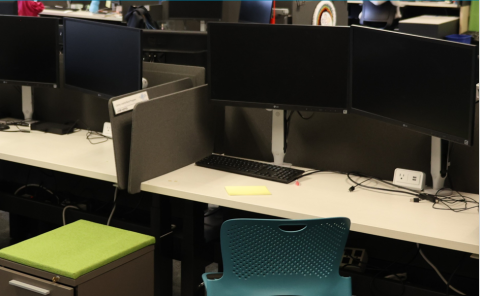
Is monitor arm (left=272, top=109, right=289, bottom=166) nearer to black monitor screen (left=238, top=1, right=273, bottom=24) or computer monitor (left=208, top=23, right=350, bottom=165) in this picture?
computer monitor (left=208, top=23, right=350, bottom=165)

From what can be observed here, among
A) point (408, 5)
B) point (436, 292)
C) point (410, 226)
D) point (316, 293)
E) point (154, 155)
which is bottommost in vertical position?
point (436, 292)

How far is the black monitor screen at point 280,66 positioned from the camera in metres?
2.16

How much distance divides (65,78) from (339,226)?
171 cm

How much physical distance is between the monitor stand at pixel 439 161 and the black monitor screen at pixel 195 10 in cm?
452

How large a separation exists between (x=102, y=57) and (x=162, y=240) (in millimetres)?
871

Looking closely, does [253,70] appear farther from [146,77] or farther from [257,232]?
[257,232]

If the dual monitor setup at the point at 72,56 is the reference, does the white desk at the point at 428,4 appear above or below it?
above

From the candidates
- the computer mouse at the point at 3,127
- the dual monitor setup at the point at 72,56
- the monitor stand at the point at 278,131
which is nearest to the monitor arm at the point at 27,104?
the dual monitor setup at the point at 72,56

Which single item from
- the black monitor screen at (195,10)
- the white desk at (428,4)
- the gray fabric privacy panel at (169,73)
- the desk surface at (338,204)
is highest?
the white desk at (428,4)

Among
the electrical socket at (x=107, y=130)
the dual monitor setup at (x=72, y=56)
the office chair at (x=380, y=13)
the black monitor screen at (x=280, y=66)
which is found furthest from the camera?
the office chair at (x=380, y=13)

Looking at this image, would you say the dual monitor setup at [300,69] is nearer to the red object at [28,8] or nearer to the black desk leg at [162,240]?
the black desk leg at [162,240]

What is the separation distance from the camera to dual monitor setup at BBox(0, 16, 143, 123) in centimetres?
245

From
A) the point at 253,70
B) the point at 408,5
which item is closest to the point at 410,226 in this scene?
the point at 253,70

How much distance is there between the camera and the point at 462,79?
5.77 ft
